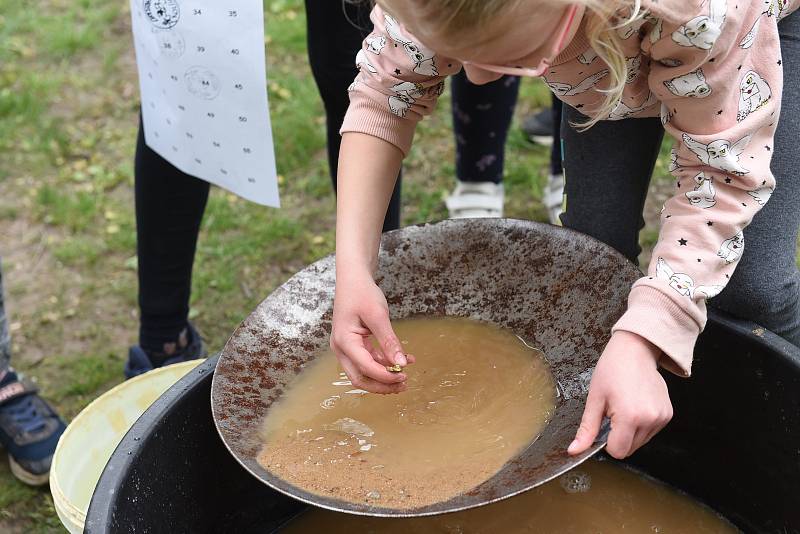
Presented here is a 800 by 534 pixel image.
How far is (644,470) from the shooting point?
1545mm

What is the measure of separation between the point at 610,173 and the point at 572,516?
519 mm

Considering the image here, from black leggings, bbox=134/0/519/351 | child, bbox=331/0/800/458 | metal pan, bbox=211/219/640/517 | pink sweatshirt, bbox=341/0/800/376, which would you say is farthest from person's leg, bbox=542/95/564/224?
pink sweatshirt, bbox=341/0/800/376

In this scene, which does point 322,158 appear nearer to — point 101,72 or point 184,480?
point 101,72

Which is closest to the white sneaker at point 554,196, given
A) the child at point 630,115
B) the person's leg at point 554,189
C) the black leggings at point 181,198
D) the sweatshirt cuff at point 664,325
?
the person's leg at point 554,189

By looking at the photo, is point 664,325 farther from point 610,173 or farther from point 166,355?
point 166,355

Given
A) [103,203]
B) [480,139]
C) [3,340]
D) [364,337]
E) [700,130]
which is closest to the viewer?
[700,130]

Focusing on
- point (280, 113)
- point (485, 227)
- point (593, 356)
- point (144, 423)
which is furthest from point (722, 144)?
point (280, 113)

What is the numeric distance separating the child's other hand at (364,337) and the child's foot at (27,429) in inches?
35.8

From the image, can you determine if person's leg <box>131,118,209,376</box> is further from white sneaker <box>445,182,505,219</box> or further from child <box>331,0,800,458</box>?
white sneaker <box>445,182,505,219</box>

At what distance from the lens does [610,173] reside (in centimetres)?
145

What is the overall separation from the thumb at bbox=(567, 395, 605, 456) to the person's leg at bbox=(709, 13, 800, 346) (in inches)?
14.3

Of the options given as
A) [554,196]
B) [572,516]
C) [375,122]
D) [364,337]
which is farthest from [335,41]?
[554,196]

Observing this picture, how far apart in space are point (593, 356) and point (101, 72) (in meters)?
2.30

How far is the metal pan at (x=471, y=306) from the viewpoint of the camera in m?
1.22
